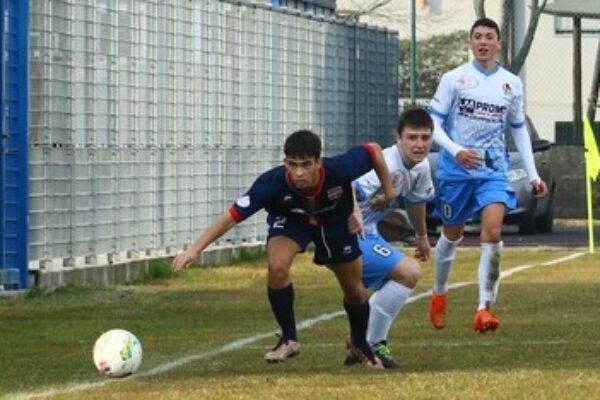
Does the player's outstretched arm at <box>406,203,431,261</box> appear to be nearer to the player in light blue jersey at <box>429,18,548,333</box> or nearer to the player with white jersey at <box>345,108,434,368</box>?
the player with white jersey at <box>345,108,434,368</box>

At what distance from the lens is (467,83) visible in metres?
14.8

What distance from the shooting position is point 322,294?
1823 cm

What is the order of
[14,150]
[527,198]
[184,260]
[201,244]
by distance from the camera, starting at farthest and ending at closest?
[527,198] < [14,150] < [201,244] < [184,260]

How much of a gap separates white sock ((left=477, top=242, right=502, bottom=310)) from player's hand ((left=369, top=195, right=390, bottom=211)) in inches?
73.8

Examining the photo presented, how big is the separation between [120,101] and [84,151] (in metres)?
1.35

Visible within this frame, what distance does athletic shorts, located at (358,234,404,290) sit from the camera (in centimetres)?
1262

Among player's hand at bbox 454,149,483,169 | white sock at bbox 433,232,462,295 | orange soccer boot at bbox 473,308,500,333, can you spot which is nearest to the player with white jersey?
orange soccer boot at bbox 473,308,500,333

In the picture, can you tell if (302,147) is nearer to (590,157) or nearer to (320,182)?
(320,182)

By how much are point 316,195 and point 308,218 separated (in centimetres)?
25

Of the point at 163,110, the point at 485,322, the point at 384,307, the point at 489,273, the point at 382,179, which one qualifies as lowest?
the point at 485,322

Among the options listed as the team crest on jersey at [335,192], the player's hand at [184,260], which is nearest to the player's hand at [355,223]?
the team crest on jersey at [335,192]

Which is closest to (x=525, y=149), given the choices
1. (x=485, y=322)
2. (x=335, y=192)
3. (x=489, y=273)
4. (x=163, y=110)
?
(x=489, y=273)

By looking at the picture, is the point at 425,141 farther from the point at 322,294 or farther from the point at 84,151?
the point at 84,151

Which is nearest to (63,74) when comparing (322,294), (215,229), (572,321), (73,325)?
(322,294)
